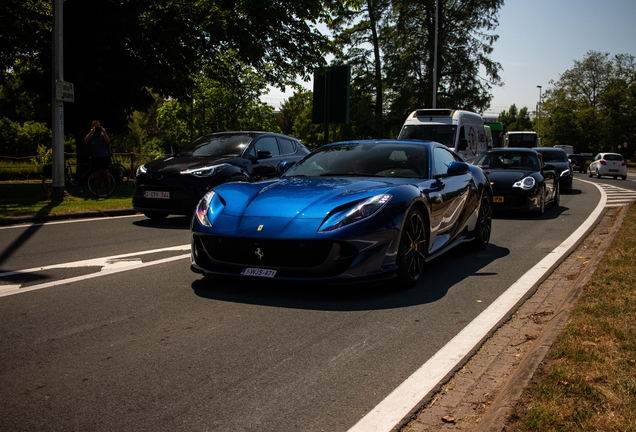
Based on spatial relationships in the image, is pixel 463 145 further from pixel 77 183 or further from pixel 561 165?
pixel 77 183

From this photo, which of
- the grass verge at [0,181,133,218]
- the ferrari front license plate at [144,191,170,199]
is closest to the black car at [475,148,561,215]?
the ferrari front license plate at [144,191,170,199]

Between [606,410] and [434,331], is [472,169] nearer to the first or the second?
[434,331]

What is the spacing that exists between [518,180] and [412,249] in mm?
A: 8338

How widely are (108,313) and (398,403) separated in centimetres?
263

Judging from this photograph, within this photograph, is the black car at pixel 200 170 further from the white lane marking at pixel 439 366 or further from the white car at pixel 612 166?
the white car at pixel 612 166

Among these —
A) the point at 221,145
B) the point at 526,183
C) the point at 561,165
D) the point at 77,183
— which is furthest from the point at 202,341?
the point at 561,165

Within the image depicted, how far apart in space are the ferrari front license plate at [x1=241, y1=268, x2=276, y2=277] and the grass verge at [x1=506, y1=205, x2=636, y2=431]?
230 centimetres

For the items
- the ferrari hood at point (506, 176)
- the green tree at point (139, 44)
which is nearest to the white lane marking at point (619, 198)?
the ferrari hood at point (506, 176)

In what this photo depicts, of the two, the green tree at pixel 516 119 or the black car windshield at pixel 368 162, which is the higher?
the green tree at pixel 516 119

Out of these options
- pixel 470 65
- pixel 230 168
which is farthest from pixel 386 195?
pixel 470 65

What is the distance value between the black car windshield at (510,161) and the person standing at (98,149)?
27.1 feet

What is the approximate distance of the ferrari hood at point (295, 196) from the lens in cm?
591

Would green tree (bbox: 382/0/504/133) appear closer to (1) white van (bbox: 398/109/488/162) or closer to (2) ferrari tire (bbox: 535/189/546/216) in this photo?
(1) white van (bbox: 398/109/488/162)

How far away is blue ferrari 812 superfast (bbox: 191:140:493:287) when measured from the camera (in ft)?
18.6
